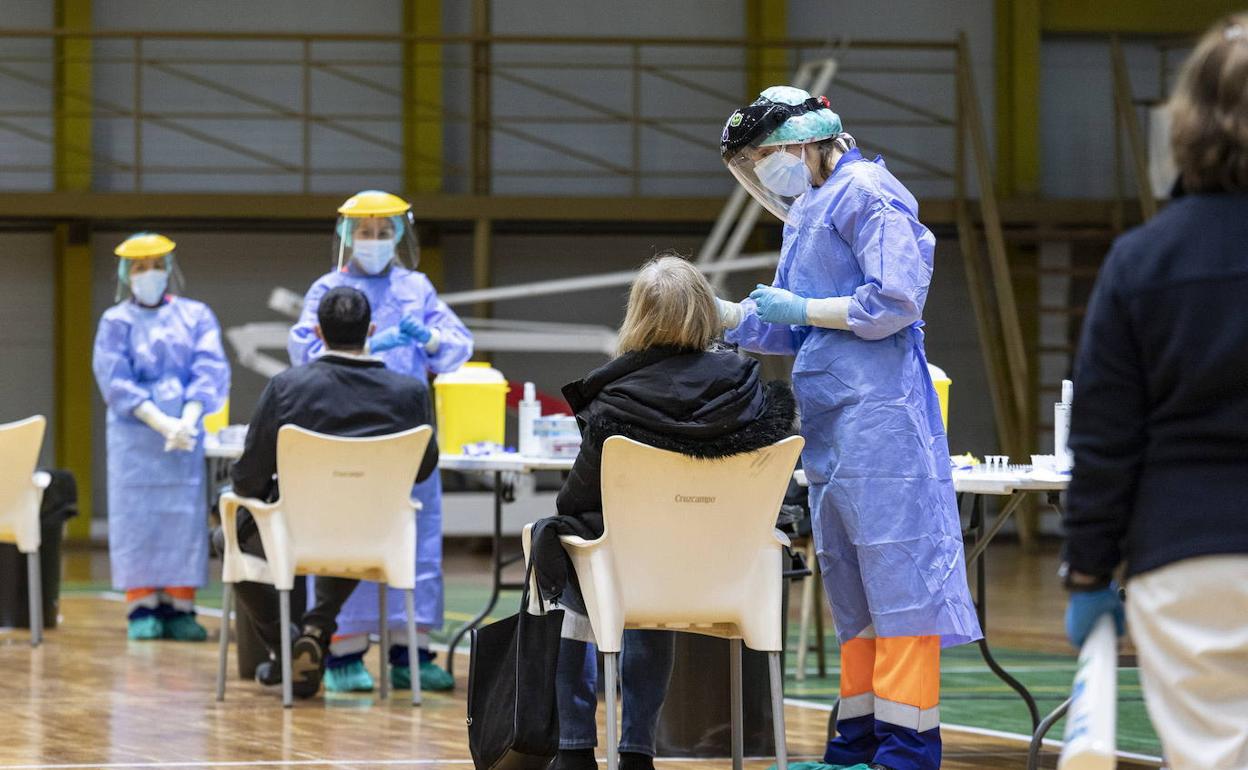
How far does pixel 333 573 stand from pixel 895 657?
187 cm

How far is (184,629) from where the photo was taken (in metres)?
6.30

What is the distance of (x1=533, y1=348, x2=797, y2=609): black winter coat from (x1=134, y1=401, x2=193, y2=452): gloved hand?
335 cm

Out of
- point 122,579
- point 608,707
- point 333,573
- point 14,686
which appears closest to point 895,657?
point 608,707

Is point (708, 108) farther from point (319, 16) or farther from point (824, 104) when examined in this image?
point (824, 104)

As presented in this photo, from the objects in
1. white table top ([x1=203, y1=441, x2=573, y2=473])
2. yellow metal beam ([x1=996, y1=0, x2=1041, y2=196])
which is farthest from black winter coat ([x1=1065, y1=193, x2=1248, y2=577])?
yellow metal beam ([x1=996, y1=0, x2=1041, y2=196])

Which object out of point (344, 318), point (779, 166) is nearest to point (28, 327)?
point (344, 318)

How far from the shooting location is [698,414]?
3.09 metres

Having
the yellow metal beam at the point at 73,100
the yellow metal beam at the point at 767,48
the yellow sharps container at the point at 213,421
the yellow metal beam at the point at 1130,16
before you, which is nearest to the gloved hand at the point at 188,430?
the yellow sharps container at the point at 213,421

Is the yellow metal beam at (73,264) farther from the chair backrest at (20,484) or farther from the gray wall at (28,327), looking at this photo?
the chair backrest at (20,484)

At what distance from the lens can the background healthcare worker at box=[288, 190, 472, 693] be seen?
504cm

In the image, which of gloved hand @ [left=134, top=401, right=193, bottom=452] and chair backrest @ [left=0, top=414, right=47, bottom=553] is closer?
chair backrest @ [left=0, top=414, right=47, bottom=553]

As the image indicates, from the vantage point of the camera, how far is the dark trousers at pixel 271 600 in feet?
15.0

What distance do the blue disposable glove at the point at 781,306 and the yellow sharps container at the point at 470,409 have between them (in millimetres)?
1843

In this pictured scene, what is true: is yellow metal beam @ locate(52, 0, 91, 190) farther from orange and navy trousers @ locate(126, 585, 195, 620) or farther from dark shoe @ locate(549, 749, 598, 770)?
dark shoe @ locate(549, 749, 598, 770)
